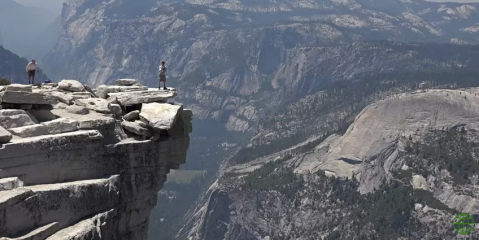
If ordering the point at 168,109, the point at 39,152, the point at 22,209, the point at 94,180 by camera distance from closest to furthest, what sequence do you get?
1. the point at 22,209
2. the point at 39,152
3. the point at 94,180
4. the point at 168,109

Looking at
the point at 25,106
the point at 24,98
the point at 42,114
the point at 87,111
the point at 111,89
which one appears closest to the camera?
the point at 24,98

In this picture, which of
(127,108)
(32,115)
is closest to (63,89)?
(127,108)

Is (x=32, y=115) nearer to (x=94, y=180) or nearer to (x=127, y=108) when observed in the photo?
(x=94, y=180)

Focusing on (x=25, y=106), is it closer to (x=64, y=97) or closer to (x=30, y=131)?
(x=30, y=131)

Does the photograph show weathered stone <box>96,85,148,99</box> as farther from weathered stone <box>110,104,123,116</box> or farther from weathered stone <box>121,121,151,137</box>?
weathered stone <box>121,121,151,137</box>

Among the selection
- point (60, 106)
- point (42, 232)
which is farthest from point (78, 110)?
point (42, 232)

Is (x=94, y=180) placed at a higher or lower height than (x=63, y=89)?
lower

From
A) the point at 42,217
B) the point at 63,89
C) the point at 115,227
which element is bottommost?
the point at 115,227
